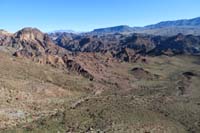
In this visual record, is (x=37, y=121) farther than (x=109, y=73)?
No

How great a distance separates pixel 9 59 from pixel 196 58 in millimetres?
84902

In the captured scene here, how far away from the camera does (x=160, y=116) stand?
64062 mm

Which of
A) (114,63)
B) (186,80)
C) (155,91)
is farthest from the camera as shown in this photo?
(114,63)

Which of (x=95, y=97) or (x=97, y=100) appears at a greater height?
(x=97, y=100)

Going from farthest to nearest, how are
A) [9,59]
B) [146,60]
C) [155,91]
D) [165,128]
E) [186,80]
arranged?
[146,60], [186,80], [9,59], [155,91], [165,128]

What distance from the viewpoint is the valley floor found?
58.9 metres

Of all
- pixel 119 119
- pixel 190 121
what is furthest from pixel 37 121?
pixel 190 121

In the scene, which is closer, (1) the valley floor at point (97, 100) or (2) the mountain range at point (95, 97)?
(1) the valley floor at point (97, 100)

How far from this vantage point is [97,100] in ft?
263

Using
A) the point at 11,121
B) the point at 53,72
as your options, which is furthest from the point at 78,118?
the point at 53,72

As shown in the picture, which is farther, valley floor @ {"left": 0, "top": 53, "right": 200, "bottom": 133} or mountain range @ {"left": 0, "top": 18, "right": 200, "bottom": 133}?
mountain range @ {"left": 0, "top": 18, "right": 200, "bottom": 133}

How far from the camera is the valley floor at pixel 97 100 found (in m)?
58.9

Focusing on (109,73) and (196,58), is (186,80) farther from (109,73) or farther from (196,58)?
(196,58)

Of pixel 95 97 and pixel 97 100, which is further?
pixel 95 97
